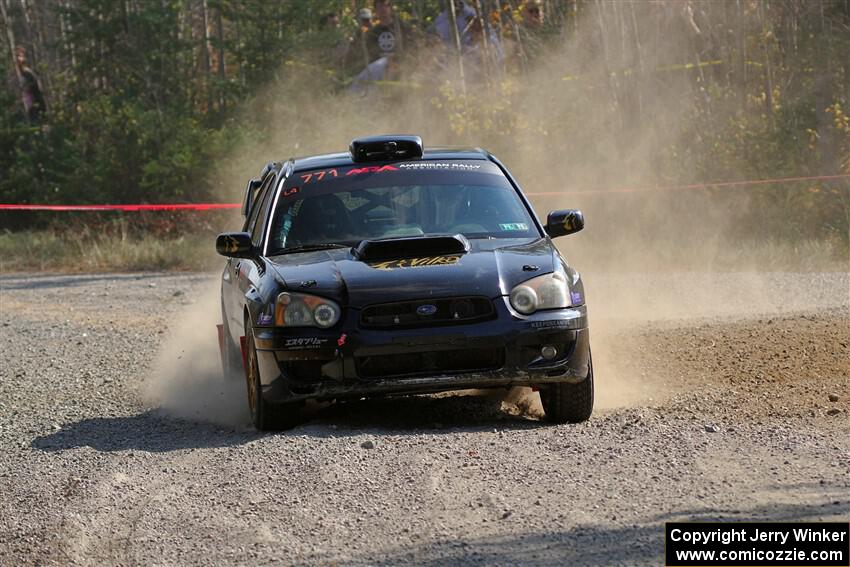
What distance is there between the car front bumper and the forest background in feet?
41.0

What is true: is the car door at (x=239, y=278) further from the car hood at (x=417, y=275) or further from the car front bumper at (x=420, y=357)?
the car front bumper at (x=420, y=357)

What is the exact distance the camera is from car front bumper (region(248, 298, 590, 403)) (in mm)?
7590

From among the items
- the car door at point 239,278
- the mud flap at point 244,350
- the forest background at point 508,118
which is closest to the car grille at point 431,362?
the mud flap at point 244,350

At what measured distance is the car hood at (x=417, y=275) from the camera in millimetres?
7637

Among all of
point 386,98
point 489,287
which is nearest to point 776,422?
point 489,287

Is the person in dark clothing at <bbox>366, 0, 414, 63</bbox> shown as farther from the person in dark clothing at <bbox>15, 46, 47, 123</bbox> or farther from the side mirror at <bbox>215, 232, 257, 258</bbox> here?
the side mirror at <bbox>215, 232, 257, 258</bbox>

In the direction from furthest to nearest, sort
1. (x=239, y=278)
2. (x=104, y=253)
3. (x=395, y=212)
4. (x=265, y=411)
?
(x=104, y=253), (x=239, y=278), (x=395, y=212), (x=265, y=411)

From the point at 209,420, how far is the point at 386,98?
80.5ft

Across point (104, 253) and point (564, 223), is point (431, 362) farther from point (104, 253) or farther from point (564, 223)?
point (104, 253)

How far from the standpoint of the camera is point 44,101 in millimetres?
35281

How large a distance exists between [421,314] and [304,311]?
0.64m

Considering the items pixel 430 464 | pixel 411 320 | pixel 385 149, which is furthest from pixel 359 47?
pixel 430 464

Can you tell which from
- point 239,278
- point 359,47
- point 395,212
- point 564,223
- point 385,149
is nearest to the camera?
point 564,223

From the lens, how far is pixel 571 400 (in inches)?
312
